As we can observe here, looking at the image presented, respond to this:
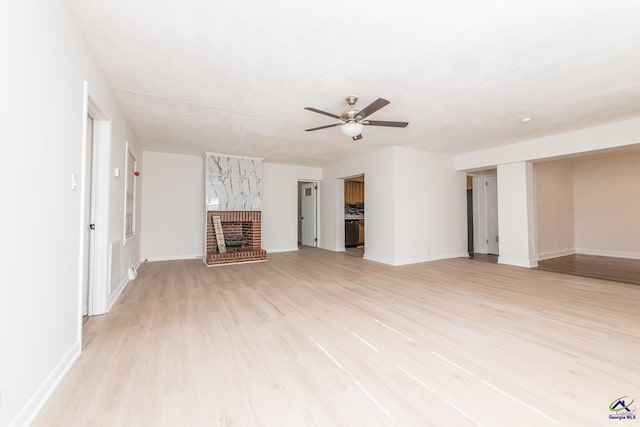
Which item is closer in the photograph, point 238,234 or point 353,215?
point 238,234

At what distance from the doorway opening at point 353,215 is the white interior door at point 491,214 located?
3.32m

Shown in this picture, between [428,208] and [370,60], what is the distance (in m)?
4.22

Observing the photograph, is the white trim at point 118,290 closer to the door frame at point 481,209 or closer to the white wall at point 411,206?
the white wall at point 411,206

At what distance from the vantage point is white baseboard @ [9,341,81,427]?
4.22 ft

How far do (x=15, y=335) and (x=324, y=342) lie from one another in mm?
1777

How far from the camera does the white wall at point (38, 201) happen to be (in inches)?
47.3

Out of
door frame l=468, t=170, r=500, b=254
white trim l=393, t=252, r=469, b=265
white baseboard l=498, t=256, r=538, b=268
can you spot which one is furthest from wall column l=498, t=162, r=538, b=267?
door frame l=468, t=170, r=500, b=254

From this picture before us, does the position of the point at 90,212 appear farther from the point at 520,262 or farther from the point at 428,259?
the point at 520,262

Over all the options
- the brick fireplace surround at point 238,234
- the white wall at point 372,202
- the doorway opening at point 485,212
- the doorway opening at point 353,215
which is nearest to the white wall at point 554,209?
the doorway opening at point 485,212

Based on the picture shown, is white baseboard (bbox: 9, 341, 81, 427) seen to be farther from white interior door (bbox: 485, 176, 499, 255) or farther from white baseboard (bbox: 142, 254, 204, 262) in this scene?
white interior door (bbox: 485, 176, 499, 255)

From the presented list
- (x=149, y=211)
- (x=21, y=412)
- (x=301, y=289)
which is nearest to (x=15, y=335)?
(x=21, y=412)

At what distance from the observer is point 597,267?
5.13m

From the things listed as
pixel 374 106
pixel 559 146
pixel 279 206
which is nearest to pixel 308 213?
pixel 279 206

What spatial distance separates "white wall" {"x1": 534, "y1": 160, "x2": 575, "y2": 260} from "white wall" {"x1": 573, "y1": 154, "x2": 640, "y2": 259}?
0.20 metres
